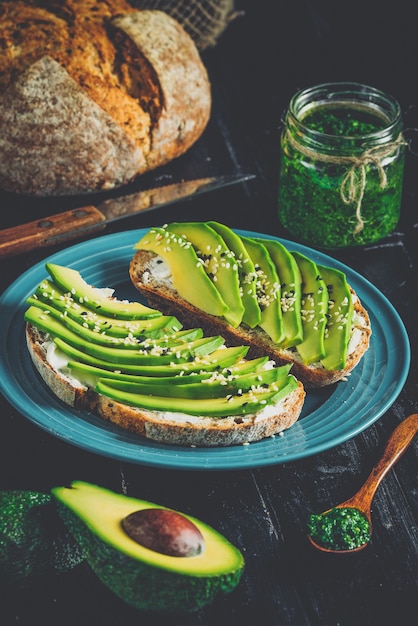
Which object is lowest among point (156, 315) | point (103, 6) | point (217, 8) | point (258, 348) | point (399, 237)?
point (399, 237)

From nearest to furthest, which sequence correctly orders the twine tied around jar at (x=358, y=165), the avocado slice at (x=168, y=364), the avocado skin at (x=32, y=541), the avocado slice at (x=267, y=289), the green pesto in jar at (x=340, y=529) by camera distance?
the avocado skin at (x=32, y=541)
the green pesto in jar at (x=340, y=529)
the avocado slice at (x=168, y=364)
the avocado slice at (x=267, y=289)
the twine tied around jar at (x=358, y=165)

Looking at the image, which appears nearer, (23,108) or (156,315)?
(156,315)

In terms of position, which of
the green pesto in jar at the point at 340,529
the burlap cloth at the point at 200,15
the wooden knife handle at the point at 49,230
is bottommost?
the green pesto in jar at the point at 340,529

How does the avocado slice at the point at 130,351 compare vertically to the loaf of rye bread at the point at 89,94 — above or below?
below

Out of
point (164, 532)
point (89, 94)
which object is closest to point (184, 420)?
point (164, 532)

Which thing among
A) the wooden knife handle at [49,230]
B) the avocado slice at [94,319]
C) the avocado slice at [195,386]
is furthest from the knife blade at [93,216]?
the avocado slice at [195,386]

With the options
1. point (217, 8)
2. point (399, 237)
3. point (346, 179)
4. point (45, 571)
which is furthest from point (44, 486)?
point (217, 8)

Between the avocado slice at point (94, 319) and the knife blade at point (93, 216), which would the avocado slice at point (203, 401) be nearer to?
the avocado slice at point (94, 319)

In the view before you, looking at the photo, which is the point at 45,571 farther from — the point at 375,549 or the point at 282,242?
the point at 282,242
